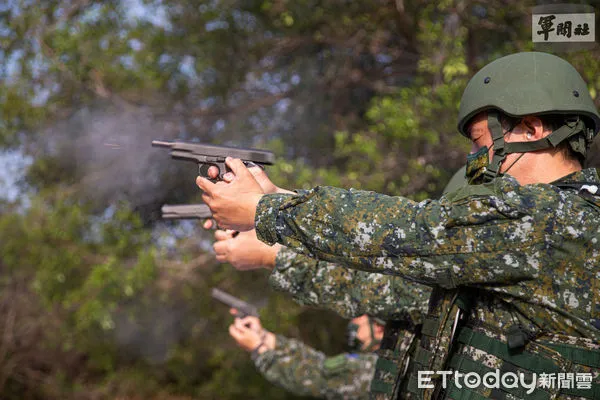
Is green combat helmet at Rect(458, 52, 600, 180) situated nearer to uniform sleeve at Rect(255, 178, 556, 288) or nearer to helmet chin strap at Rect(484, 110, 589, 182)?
helmet chin strap at Rect(484, 110, 589, 182)

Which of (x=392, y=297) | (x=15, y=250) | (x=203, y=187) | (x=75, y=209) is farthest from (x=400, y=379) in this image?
(x=15, y=250)

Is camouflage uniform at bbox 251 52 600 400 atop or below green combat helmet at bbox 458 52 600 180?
below

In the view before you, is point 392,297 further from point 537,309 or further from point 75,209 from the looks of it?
point 75,209

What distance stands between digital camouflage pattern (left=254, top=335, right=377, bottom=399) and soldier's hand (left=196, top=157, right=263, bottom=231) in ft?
9.30

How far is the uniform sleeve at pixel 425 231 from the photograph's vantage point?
2062mm

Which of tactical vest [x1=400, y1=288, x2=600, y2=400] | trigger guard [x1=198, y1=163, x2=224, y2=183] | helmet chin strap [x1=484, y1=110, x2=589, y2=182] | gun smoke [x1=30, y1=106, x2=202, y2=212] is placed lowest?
gun smoke [x1=30, y1=106, x2=202, y2=212]

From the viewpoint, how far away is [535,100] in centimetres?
240

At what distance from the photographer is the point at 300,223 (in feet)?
7.27

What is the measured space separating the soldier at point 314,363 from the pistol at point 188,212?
1.71 metres

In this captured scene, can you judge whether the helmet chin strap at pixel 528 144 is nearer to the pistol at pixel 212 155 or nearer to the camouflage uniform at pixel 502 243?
the camouflage uniform at pixel 502 243

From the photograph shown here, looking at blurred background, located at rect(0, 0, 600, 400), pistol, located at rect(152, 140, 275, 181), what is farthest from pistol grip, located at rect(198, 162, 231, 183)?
blurred background, located at rect(0, 0, 600, 400)

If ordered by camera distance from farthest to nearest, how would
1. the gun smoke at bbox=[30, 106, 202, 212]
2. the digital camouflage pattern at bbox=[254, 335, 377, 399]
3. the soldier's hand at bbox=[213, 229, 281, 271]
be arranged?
the gun smoke at bbox=[30, 106, 202, 212]
the digital camouflage pattern at bbox=[254, 335, 377, 399]
the soldier's hand at bbox=[213, 229, 281, 271]

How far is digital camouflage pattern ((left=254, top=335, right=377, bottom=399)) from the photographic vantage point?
492cm

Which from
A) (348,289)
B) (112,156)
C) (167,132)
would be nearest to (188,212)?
(348,289)
